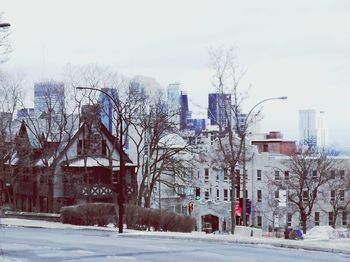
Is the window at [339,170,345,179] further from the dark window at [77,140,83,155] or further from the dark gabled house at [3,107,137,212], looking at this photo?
the dark window at [77,140,83,155]

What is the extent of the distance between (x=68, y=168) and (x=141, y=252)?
1734 inches

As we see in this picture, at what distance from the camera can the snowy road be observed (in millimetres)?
21844

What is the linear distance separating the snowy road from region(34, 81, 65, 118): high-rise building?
3413 centimetres

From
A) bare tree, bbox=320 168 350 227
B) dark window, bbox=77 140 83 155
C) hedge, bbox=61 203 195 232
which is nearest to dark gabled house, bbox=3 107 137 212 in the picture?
dark window, bbox=77 140 83 155

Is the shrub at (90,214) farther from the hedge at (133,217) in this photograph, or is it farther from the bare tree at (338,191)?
the bare tree at (338,191)

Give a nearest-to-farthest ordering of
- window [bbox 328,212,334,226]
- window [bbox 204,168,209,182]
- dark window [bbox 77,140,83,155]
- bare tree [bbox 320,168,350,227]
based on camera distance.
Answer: dark window [bbox 77,140,83,155] < bare tree [bbox 320,168,350,227] < window [bbox 328,212,334,226] < window [bbox 204,168,209,182]

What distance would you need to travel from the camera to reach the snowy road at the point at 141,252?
71.7 feet

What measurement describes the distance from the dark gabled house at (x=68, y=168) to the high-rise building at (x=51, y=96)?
8.21ft

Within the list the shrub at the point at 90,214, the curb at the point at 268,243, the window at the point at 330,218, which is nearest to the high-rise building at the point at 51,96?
the shrub at the point at 90,214

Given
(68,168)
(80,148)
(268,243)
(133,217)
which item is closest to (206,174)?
(80,148)

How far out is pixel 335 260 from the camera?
2181cm

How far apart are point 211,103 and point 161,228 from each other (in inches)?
510

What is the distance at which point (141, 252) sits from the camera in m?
23.9

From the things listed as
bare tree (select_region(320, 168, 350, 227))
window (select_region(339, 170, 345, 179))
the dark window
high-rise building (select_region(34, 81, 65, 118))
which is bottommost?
bare tree (select_region(320, 168, 350, 227))
